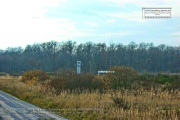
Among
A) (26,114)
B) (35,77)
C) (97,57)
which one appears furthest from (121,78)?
(97,57)

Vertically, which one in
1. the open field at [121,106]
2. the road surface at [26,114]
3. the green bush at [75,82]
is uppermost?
the green bush at [75,82]

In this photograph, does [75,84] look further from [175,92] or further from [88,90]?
[175,92]

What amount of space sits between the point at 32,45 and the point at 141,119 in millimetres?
113743

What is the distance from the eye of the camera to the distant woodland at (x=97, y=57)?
9444 centimetres

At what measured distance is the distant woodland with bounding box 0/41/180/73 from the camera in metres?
94.4

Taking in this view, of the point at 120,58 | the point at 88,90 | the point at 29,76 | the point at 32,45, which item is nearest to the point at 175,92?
the point at 88,90

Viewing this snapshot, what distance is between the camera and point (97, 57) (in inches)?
3809

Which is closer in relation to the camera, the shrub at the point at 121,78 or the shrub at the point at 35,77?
the shrub at the point at 121,78

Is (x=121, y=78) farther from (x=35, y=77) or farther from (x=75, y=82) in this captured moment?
(x=35, y=77)

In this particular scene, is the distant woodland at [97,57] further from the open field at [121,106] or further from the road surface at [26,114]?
the road surface at [26,114]

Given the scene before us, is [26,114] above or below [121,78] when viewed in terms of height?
below

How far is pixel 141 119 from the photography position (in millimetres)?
13211

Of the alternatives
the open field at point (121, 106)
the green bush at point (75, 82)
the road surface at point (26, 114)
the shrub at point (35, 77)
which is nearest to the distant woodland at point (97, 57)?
the shrub at point (35, 77)

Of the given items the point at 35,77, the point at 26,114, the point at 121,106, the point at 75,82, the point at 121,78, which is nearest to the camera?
the point at 121,106
